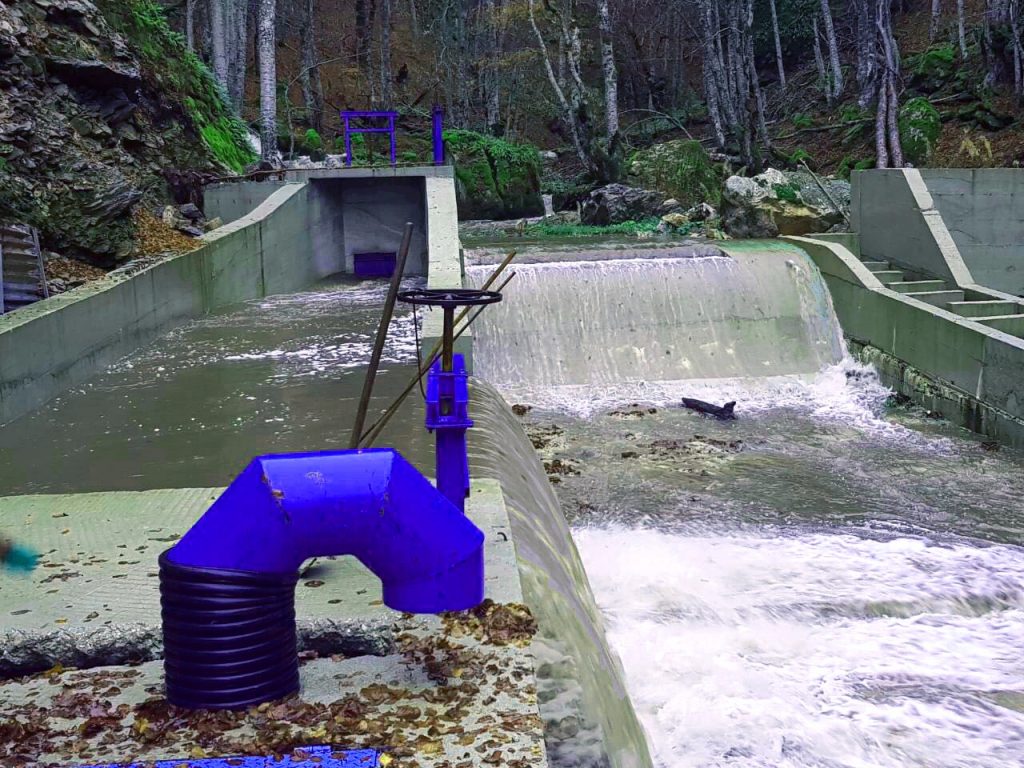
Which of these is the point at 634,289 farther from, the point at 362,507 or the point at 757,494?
the point at 362,507

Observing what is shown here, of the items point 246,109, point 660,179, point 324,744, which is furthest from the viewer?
point 246,109

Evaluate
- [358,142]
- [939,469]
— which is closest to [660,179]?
[358,142]

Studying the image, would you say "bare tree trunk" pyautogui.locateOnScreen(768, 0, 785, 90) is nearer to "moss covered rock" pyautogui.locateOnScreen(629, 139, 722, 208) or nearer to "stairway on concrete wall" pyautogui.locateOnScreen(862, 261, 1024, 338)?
"moss covered rock" pyautogui.locateOnScreen(629, 139, 722, 208)

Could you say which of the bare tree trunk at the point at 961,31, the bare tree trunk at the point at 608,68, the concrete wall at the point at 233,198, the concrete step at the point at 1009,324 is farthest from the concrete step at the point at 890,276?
the bare tree trunk at the point at 961,31

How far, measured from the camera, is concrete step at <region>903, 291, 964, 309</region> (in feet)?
44.1

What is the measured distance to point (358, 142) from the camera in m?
29.3

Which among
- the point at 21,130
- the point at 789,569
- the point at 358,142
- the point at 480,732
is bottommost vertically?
the point at 789,569

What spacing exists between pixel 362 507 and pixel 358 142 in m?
27.6

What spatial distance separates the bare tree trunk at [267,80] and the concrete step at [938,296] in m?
12.6

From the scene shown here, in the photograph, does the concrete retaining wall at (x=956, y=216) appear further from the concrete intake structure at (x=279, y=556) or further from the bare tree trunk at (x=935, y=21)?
the bare tree trunk at (x=935, y=21)

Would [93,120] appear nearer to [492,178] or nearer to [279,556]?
[492,178]

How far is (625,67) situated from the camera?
4038cm

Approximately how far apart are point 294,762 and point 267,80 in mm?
19493

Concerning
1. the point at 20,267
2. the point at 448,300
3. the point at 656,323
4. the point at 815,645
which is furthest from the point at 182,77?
the point at 448,300
